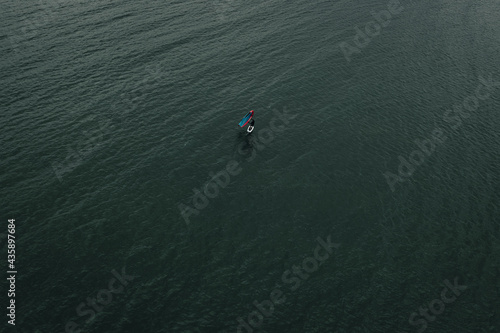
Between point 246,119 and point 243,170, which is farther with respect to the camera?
point 246,119

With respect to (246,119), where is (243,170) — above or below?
below

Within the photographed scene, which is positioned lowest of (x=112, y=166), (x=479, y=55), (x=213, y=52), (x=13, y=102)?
(x=479, y=55)

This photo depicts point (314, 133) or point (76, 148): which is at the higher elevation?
point (76, 148)

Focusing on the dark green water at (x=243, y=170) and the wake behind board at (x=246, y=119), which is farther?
the wake behind board at (x=246, y=119)

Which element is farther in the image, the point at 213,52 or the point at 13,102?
the point at 213,52

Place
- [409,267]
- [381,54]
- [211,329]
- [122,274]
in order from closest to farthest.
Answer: [211,329], [122,274], [409,267], [381,54]

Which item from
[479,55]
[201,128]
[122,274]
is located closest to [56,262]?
[122,274]

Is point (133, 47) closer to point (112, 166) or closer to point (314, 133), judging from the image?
point (112, 166)

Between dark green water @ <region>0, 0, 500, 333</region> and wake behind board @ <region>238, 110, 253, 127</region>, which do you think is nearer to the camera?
dark green water @ <region>0, 0, 500, 333</region>
